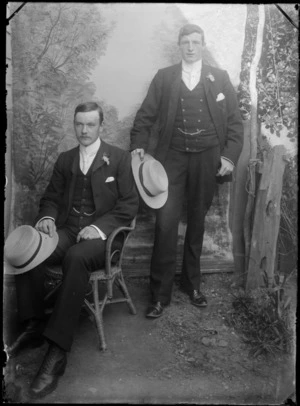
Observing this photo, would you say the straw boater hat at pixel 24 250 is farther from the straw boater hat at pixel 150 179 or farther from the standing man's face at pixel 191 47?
the standing man's face at pixel 191 47

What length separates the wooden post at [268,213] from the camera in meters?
4.36

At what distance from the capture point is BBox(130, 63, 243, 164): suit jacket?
4172 millimetres

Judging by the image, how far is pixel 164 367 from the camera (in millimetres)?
3547

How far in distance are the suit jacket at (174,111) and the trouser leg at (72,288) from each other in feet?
3.73

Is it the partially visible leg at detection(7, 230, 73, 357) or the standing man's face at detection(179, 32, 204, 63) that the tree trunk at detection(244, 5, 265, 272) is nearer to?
the standing man's face at detection(179, 32, 204, 63)

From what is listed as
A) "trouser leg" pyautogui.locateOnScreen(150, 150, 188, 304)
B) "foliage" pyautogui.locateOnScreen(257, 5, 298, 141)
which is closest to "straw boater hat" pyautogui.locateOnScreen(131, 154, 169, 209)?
"trouser leg" pyautogui.locateOnScreen(150, 150, 188, 304)

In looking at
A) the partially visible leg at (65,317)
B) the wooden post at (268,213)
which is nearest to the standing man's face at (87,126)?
the partially visible leg at (65,317)

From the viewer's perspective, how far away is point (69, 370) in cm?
344

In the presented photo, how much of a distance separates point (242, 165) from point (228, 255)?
3.09ft

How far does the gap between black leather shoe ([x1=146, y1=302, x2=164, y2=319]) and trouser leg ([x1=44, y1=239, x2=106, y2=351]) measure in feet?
2.67

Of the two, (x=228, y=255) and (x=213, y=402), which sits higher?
(x=228, y=255)

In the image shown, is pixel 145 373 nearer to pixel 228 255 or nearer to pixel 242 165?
pixel 228 255

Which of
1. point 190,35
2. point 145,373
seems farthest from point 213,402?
point 190,35

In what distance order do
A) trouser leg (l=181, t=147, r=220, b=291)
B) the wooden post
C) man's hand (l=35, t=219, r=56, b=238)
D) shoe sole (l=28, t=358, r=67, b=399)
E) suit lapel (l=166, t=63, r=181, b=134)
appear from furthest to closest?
the wooden post < trouser leg (l=181, t=147, r=220, b=291) < suit lapel (l=166, t=63, r=181, b=134) < man's hand (l=35, t=219, r=56, b=238) < shoe sole (l=28, t=358, r=67, b=399)
